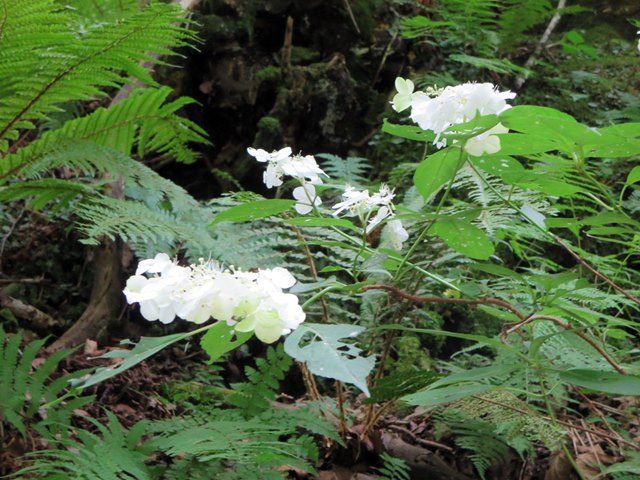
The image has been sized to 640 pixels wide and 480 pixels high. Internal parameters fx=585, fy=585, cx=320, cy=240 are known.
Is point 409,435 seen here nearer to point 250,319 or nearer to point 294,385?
point 294,385

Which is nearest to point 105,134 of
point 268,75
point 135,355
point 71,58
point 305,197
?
point 71,58

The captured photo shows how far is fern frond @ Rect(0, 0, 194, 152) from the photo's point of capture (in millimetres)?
1810

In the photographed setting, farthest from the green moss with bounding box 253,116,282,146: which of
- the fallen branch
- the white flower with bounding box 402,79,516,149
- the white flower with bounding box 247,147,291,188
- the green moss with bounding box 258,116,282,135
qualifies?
the white flower with bounding box 402,79,516,149

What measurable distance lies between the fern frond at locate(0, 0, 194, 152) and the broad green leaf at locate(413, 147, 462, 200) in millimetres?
1340

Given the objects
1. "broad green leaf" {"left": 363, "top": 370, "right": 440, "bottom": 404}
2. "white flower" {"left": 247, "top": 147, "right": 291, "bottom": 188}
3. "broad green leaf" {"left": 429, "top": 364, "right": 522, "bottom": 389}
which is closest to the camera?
"broad green leaf" {"left": 429, "top": 364, "right": 522, "bottom": 389}

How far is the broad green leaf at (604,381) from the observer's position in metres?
0.81

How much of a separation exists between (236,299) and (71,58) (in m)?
1.48

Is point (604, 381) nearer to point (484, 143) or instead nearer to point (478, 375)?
point (478, 375)

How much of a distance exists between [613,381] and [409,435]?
0.97 meters

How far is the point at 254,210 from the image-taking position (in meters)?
0.92

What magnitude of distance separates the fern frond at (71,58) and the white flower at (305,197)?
43.2 inches

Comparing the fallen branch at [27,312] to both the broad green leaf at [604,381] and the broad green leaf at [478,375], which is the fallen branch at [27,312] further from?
the broad green leaf at [604,381]

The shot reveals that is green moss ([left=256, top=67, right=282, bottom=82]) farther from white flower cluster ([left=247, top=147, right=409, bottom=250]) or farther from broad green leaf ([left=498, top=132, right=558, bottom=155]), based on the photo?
broad green leaf ([left=498, top=132, right=558, bottom=155])

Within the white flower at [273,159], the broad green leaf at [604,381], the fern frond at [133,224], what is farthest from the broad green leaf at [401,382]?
the fern frond at [133,224]
